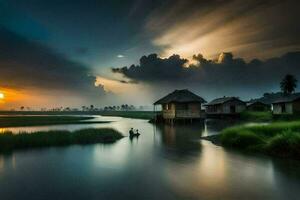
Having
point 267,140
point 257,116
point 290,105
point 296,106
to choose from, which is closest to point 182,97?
point 257,116

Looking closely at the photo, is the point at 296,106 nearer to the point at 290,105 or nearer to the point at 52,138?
the point at 290,105

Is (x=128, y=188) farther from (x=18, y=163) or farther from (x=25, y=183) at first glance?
(x=18, y=163)

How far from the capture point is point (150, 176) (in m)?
14.8

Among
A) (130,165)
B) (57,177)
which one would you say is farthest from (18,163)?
(130,165)

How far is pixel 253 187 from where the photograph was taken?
39.7ft

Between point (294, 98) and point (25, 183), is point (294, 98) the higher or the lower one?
the higher one

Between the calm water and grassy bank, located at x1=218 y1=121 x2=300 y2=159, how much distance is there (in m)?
1.30

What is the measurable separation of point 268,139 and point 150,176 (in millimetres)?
12065

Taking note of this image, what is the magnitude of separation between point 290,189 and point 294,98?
174 feet

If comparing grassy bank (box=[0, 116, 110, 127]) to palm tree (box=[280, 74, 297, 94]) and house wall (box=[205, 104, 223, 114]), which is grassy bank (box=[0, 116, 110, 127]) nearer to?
house wall (box=[205, 104, 223, 114])

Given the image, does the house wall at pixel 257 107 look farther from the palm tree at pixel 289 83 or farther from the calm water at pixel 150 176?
the calm water at pixel 150 176

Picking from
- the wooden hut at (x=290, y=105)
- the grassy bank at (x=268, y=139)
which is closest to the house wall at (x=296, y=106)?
the wooden hut at (x=290, y=105)

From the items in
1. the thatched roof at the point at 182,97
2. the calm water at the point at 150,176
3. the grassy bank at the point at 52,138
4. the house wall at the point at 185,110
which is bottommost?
the calm water at the point at 150,176

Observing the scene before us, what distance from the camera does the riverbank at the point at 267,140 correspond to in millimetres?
17408
